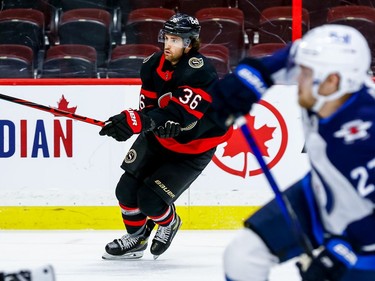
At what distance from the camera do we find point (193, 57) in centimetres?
480

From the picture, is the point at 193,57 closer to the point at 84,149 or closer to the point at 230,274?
the point at 84,149

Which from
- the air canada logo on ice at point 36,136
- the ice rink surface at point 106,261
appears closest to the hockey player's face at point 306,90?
the ice rink surface at point 106,261

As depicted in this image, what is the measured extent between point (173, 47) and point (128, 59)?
149 centimetres

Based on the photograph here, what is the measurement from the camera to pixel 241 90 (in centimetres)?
297

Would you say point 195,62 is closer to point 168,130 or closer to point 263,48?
point 168,130

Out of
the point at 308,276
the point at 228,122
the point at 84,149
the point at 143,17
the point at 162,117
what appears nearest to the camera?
the point at 308,276

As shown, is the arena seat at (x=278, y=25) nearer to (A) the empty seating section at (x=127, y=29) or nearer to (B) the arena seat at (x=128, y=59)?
(A) the empty seating section at (x=127, y=29)

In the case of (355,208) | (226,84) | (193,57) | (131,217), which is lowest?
(131,217)

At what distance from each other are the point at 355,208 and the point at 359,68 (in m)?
0.36

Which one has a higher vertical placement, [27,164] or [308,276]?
[308,276]

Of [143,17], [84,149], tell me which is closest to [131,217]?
[84,149]

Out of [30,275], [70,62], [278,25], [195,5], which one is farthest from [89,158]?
[30,275]

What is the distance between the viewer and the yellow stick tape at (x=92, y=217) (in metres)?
5.89

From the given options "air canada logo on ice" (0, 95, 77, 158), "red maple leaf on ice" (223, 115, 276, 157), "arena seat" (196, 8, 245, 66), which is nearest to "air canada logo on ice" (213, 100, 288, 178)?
"red maple leaf on ice" (223, 115, 276, 157)
